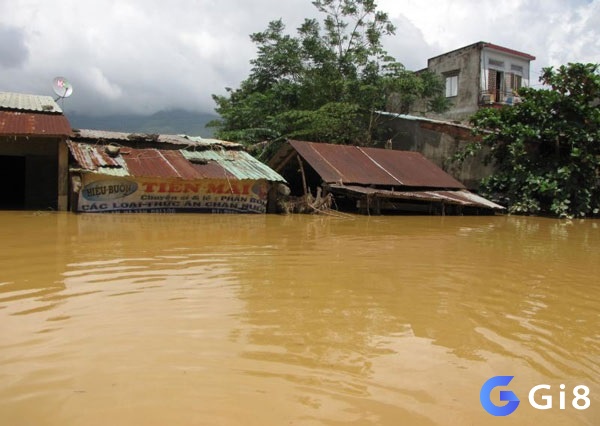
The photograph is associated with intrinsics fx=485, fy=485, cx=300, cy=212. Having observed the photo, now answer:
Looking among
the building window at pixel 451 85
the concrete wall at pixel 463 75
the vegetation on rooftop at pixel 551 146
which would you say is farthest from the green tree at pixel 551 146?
the building window at pixel 451 85

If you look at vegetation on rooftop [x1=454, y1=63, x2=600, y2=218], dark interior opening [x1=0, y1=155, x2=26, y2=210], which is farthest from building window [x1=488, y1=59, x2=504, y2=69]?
dark interior opening [x1=0, y1=155, x2=26, y2=210]

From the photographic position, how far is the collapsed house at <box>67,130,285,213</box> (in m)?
11.4

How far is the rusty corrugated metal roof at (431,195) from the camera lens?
13.1 meters

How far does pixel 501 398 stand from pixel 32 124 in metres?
12.4

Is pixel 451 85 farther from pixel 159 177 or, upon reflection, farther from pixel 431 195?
pixel 159 177

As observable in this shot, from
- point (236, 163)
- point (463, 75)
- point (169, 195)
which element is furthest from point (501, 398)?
point (463, 75)

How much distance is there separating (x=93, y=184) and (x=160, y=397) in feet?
32.6

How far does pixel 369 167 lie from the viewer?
1516cm

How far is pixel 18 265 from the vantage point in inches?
197

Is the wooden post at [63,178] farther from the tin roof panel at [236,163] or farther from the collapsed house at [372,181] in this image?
the collapsed house at [372,181]

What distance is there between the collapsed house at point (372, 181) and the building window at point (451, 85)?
11.1 meters

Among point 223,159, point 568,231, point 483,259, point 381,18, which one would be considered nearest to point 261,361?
point 483,259

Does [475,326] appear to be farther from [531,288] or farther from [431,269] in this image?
[431,269]

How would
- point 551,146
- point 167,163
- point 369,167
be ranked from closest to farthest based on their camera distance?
1. point 167,163
2. point 369,167
3. point 551,146
